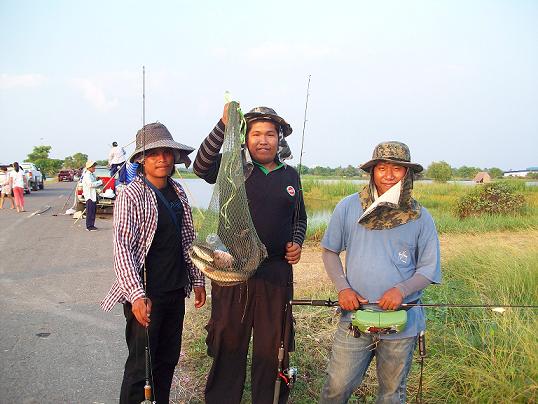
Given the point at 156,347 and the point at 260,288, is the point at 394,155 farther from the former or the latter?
the point at 156,347

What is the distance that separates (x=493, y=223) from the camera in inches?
484

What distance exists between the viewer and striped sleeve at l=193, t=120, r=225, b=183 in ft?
9.24

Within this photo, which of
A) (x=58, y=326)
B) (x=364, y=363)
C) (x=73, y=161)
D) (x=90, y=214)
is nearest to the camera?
(x=364, y=363)

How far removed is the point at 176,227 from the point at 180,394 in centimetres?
148

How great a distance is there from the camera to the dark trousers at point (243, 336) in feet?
9.77

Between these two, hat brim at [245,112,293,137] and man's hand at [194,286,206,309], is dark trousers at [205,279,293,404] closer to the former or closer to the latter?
man's hand at [194,286,206,309]

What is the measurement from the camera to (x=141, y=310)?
2.49 metres

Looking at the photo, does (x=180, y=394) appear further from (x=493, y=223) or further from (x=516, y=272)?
(x=493, y=223)

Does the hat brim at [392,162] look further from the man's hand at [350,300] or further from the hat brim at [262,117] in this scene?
the man's hand at [350,300]

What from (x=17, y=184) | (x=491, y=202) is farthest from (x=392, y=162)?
(x=17, y=184)

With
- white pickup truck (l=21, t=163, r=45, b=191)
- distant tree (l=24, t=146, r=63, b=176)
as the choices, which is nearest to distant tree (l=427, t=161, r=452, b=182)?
white pickup truck (l=21, t=163, r=45, b=191)

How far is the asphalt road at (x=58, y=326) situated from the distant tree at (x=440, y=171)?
36.9 meters

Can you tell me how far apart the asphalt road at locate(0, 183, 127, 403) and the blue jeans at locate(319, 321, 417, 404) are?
1770mm

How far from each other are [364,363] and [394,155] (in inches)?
46.6
